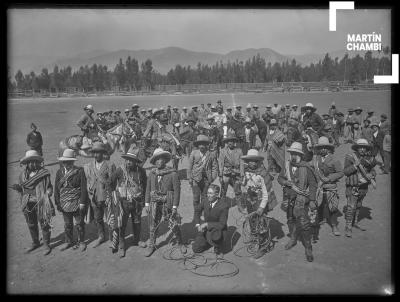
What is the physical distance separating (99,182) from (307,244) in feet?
13.7

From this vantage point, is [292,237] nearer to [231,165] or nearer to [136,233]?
[231,165]

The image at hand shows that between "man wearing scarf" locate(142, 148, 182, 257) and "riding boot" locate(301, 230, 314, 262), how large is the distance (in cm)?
243

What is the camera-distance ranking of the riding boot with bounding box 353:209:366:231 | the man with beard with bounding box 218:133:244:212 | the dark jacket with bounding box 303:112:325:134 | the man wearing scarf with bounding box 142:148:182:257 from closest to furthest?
1. the man wearing scarf with bounding box 142:148:182:257
2. the riding boot with bounding box 353:209:366:231
3. the man with beard with bounding box 218:133:244:212
4. the dark jacket with bounding box 303:112:325:134

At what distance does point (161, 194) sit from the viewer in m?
6.84

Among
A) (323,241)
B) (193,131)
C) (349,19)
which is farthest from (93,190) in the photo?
(349,19)

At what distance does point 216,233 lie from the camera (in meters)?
6.59

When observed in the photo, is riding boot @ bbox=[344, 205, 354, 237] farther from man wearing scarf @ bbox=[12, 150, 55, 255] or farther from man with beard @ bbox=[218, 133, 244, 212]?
man wearing scarf @ bbox=[12, 150, 55, 255]

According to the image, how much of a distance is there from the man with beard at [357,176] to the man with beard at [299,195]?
98 centimetres

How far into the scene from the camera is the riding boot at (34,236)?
22.9 ft

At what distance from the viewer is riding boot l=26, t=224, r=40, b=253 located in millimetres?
6989

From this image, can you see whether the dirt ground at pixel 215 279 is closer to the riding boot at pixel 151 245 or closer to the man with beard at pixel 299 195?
the riding boot at pixel 151 245

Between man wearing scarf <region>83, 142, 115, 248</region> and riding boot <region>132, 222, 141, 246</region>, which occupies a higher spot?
man wearing scarf <region>83, 142, 115, 248</region>

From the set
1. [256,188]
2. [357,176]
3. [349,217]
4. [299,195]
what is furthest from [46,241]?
[357,176]

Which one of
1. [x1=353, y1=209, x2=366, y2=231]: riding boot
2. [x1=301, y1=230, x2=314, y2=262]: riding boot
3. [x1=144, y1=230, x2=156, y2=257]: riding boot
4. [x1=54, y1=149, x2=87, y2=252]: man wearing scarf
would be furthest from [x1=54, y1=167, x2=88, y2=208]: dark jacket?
[x1=353, y1=209, x2=366, y2=231]: riding boot
